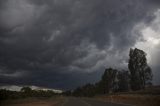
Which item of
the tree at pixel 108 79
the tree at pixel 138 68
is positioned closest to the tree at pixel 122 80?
the tree at pixel 108 79

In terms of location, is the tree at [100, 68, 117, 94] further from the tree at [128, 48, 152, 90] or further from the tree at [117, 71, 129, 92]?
the tree at [128, 48, 152, 90]

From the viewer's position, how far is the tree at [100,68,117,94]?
158m

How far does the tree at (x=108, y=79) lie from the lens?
158 metres

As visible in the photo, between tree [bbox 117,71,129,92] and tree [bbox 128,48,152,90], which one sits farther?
tree [bbox 117,71,129,92]

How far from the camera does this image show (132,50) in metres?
116

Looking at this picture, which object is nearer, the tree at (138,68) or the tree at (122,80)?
the tree at (138,68)

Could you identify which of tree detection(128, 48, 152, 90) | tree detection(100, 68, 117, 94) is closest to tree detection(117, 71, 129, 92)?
tree detection(100, 68, 117, 94)

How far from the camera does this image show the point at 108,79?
15875 cm

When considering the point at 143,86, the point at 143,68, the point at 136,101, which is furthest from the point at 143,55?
the point at 136,101

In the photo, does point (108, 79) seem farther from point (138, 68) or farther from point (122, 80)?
point (138, 68)

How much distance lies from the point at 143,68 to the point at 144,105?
2918 inches

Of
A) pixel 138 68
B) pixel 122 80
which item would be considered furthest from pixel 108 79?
pixel 138 68

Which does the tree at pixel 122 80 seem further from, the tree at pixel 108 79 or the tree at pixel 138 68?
the tree at pixel 138 68

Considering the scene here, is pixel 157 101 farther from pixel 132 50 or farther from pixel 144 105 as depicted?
pixel 132 50
